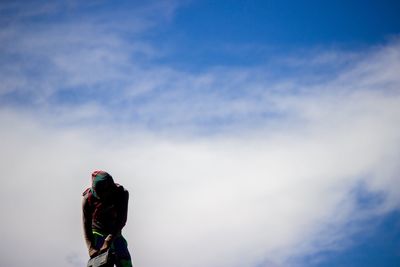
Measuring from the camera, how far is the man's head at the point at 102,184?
672 centimetres

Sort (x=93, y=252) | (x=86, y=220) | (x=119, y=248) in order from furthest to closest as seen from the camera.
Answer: (x=86, y=220)
(x=119, y=248)
(x=93, y=252)

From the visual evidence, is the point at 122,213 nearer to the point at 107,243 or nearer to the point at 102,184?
the point at 107,243

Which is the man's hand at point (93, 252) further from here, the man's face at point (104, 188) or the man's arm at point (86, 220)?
the man's face at point (104, 188)

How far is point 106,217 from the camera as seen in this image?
7.14 metres

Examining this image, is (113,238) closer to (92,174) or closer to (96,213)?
(96,213)

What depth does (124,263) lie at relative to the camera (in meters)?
6.86

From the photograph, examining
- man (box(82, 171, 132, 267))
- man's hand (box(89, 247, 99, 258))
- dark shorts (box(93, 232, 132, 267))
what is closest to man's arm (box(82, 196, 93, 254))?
man (box(82, 171, 132, 267))

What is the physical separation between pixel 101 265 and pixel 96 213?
144 centimetres

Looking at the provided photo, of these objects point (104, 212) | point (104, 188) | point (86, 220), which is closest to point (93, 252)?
point (86, 220)

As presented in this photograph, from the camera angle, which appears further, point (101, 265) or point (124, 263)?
point (124, 263)

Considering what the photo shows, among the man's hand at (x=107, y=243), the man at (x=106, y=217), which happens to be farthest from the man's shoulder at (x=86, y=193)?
the man's hand at (x=107, y=243)

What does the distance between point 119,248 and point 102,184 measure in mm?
1356

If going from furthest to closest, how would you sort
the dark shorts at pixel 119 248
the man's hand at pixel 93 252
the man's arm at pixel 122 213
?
the man's arm at pixel 122 213 < the dark shorts at pixel 119 248 < the man's hand at pixel 93 252

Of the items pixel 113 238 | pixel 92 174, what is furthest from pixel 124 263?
pixel 92 174
